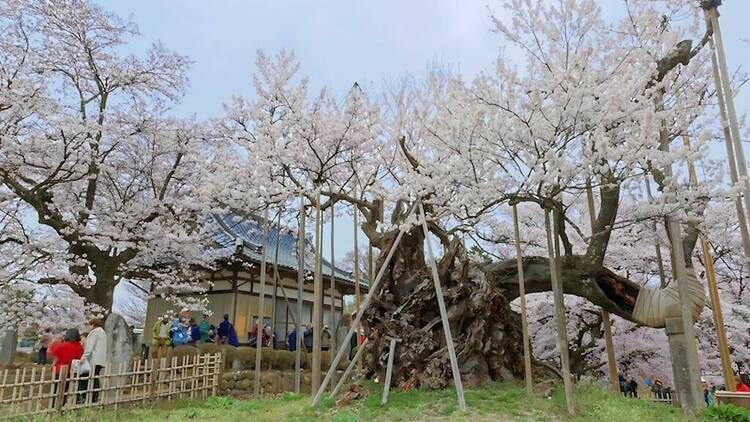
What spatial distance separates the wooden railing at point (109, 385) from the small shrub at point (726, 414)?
8.71 m

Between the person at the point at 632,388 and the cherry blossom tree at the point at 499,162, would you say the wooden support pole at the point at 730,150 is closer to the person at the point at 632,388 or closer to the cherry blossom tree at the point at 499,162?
the cherry blossom tree at the point at 499,162

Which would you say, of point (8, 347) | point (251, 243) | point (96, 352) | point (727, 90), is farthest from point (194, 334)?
point (727, 90)

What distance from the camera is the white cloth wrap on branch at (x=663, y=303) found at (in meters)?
8.91

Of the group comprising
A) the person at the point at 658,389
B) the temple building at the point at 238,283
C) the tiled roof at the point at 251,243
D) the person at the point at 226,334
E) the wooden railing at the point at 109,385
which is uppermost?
the tiled roof at the point at 251,243

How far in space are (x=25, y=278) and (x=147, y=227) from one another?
292 cm

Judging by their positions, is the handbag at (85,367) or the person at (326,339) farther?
the person at (326,339)

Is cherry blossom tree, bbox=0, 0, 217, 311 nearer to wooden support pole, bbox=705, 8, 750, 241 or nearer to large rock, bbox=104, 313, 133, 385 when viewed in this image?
large rock, bbox=104, 313, 133, 385

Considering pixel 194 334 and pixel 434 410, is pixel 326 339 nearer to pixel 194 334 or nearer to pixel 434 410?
pixel 194 334

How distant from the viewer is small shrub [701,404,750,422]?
679 centimetres

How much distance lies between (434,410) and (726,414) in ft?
13.0

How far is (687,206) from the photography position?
779 cm

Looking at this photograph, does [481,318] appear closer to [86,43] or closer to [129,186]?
[129,186]

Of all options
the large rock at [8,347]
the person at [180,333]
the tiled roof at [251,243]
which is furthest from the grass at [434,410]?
the tiled roof at [251,243]

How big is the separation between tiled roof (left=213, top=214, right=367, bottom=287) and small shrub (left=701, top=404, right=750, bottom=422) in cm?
1068
